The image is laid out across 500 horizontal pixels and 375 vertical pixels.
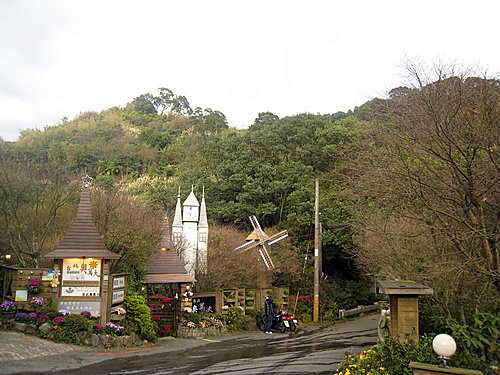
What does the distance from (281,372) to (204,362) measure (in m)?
2.38

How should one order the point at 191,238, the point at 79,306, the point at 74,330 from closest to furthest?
the point at 74,330 < the point at 79,306 < the point at 191,238

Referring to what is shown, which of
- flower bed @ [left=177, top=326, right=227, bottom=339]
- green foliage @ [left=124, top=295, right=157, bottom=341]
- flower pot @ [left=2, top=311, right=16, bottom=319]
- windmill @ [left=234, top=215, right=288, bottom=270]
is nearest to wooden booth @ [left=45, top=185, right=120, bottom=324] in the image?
green foliage @ [left=124, top=295, right=157, bottom=341]

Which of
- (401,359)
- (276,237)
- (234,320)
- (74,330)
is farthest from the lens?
(276,237)

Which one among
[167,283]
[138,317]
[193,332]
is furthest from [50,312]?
[193,332]

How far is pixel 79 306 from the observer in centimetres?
1309

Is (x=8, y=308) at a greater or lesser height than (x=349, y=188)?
lesser

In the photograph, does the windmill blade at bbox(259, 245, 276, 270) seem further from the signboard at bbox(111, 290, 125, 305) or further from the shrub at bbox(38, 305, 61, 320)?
the shrub at bbox(38, 305, 61, 320)

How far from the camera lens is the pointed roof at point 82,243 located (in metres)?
13.3

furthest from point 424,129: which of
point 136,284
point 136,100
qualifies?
point 136,100

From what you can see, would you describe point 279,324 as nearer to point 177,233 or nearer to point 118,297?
point 177,233

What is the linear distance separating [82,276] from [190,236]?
844cm

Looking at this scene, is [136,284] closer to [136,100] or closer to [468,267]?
[468,267]

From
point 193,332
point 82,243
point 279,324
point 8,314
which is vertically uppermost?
point 82,243

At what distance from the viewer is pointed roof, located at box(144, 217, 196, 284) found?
16.3 metres
